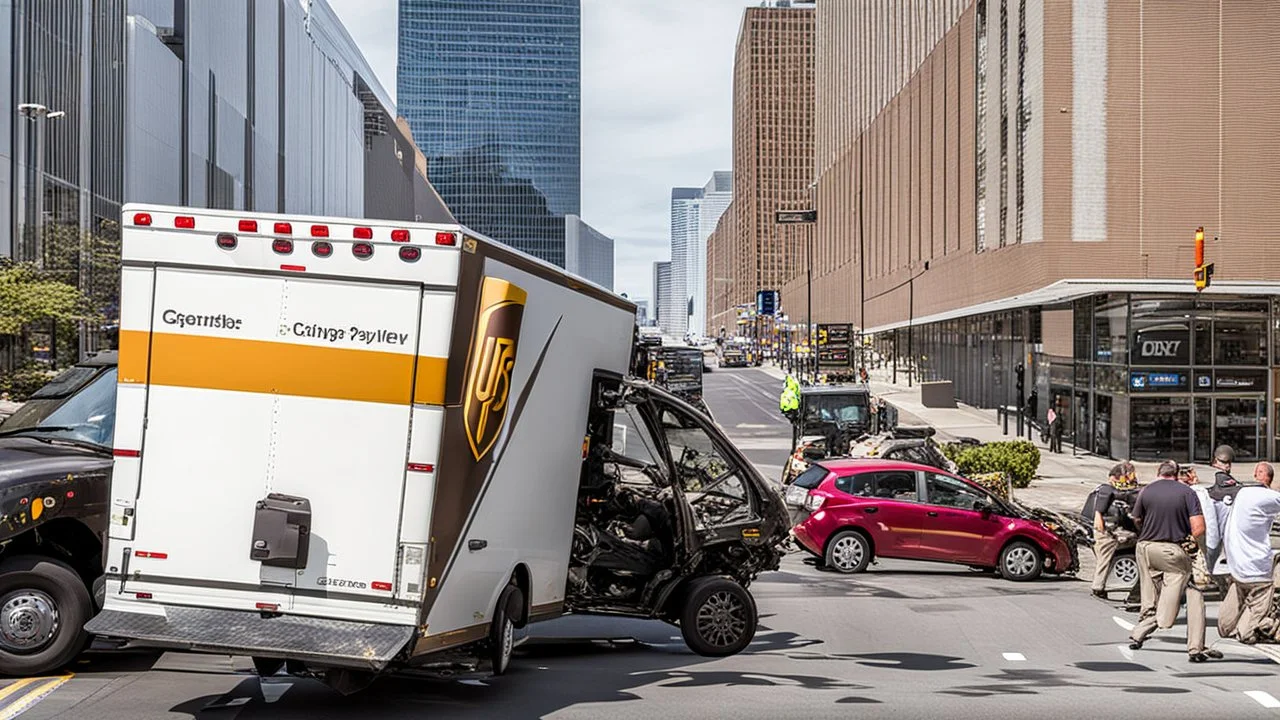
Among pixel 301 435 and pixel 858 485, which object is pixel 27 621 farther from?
pixel 858 485

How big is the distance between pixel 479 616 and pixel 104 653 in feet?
11.6

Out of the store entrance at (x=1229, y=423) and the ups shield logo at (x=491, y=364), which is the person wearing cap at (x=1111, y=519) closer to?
the ups shield logo at (x=491, y=364)

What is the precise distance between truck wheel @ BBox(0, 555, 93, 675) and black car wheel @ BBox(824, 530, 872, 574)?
413 inches

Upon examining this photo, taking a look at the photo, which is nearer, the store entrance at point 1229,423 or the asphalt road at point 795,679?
the asphalt road at point 795,679

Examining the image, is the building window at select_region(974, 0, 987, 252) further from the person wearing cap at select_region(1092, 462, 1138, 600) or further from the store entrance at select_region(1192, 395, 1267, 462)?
the person wearing cap at select_region(1092, 462, 1138, 600)

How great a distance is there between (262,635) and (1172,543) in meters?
7.57

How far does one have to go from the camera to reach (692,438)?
459 inches

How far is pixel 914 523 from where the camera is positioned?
1659 centimetres

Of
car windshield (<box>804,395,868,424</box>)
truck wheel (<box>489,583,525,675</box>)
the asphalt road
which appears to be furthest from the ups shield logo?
car windshield (<box>804,395,868,424</box>)

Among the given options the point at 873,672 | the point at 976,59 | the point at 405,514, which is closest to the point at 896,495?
the point at 873,672

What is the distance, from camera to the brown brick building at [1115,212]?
40.0 meters

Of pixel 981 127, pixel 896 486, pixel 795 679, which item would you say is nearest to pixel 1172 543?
pixel 795 679

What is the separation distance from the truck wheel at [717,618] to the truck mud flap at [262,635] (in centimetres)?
374

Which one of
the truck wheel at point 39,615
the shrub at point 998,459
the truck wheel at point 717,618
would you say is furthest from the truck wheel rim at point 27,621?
the shrub at point 998,459
